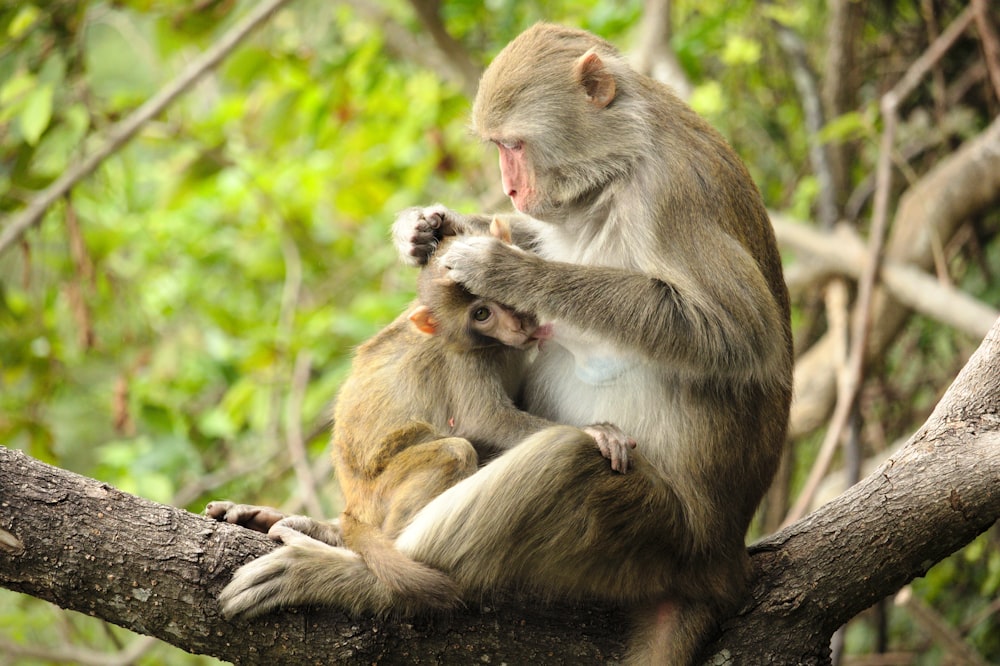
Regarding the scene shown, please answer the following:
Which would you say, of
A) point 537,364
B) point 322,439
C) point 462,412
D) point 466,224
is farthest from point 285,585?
point 322,439

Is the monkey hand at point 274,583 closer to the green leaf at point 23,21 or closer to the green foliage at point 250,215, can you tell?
the green foliage at point 250,215

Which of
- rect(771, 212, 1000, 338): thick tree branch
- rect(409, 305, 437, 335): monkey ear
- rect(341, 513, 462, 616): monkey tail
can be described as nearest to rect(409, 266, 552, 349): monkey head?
rect(409, 305, 437, 335): monkey ear

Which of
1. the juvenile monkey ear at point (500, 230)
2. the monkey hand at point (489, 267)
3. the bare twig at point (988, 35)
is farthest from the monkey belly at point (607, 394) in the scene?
the bare twig at point (988, 35)

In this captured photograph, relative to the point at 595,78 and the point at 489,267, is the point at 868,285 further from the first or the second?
the point at 489,267

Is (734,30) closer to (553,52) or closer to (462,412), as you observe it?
(553,52)

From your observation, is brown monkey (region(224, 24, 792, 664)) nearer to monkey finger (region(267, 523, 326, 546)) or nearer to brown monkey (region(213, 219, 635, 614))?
monkey finger (region(267, 523, 326, 546))

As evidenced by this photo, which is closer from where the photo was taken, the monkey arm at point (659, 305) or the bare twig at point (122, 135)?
the monkey arm at point (659, 305)

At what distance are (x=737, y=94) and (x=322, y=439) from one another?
15.3 feet

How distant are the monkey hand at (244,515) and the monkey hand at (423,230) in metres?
1.19

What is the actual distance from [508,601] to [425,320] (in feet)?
3.84

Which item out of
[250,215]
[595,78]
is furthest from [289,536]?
[250,215]

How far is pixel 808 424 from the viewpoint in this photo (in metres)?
7.48

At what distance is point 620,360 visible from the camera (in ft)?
12.8

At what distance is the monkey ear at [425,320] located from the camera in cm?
412
